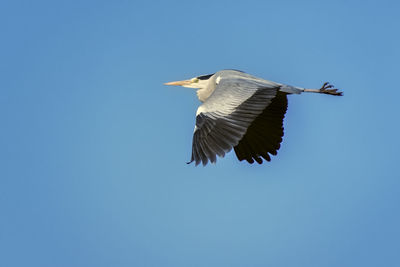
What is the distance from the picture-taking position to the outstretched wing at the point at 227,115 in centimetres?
778

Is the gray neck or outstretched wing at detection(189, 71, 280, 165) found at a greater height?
the gray neck

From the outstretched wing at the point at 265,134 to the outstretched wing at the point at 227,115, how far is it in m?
0.54

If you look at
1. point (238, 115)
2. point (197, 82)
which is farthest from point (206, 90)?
point (238, 115)

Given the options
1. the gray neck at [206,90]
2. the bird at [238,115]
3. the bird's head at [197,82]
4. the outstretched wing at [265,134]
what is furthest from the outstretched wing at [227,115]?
the bird's head at [197,82]

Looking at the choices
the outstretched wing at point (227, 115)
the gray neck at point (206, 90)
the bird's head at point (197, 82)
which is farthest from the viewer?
the bird's head at point (197, 82)

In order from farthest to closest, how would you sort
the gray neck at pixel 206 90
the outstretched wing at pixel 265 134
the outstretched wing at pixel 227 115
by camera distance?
1. the gray neck at pixel 206 90
2. the outstretched wing at pixel 265 134
3. the outstretched wing at pixel 227 115

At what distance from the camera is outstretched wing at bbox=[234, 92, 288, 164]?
9.69 meters

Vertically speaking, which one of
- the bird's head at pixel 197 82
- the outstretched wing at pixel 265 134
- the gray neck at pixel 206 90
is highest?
the bird's head at pixel 197 82

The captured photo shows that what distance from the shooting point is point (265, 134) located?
988 centimetres

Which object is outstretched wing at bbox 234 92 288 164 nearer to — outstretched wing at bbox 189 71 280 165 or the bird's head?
outstretched wing at bbox 189 71 280 165

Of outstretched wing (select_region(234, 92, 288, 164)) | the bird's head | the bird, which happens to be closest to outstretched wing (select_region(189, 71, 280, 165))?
the bird

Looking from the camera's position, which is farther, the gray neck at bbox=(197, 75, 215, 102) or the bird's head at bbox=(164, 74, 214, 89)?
the bird's head at bbox=(164, 74, 214, 89)

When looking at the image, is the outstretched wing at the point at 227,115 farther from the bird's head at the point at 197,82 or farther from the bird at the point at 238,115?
the bird's head at the point at 197,82

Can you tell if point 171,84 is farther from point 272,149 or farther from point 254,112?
point 254,112
